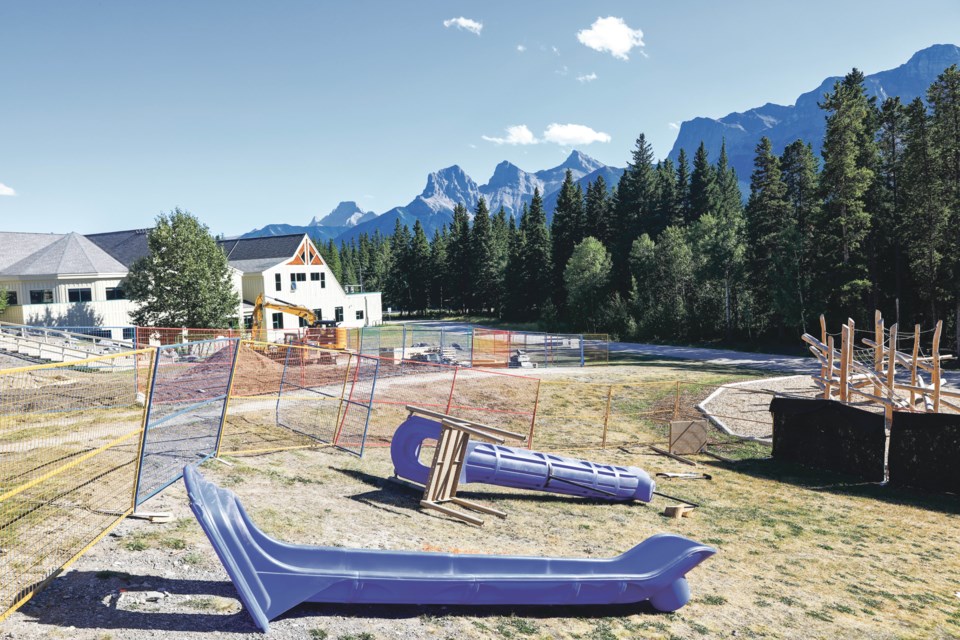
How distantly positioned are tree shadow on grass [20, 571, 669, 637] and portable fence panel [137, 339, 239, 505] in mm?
1898

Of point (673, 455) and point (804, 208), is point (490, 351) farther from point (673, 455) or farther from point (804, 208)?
point (804, 208)

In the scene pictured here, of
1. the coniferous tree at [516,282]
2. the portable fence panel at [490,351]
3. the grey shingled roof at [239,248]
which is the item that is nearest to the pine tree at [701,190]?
the coniferous tree at [516,282]

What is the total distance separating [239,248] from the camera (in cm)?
5650

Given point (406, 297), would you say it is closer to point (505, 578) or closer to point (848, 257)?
point (848, 257)

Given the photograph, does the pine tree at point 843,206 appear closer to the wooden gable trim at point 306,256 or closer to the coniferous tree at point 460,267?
the wooden gable trim at point 306,256

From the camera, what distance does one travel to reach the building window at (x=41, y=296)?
39781 millimetres

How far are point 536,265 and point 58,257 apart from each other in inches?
1952

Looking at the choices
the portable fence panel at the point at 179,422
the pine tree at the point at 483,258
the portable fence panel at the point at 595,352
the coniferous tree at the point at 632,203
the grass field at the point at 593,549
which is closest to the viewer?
the grass field at the point at 593,549

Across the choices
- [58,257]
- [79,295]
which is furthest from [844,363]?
[58,257]

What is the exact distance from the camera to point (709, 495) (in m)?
13.4

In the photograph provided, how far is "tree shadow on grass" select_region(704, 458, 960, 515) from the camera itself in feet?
43.6

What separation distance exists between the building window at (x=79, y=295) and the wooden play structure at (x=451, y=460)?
4000cm

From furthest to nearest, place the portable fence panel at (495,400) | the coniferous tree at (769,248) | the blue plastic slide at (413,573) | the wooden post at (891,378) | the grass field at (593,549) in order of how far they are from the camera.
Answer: the coniferous tree at (769,248) < the portable fence panel at (495,400) < the wooden post at (891,378) < the grass field at (593,549) < the blue plastic slide at (413,573)

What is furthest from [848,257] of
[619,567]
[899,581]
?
[619,567]
